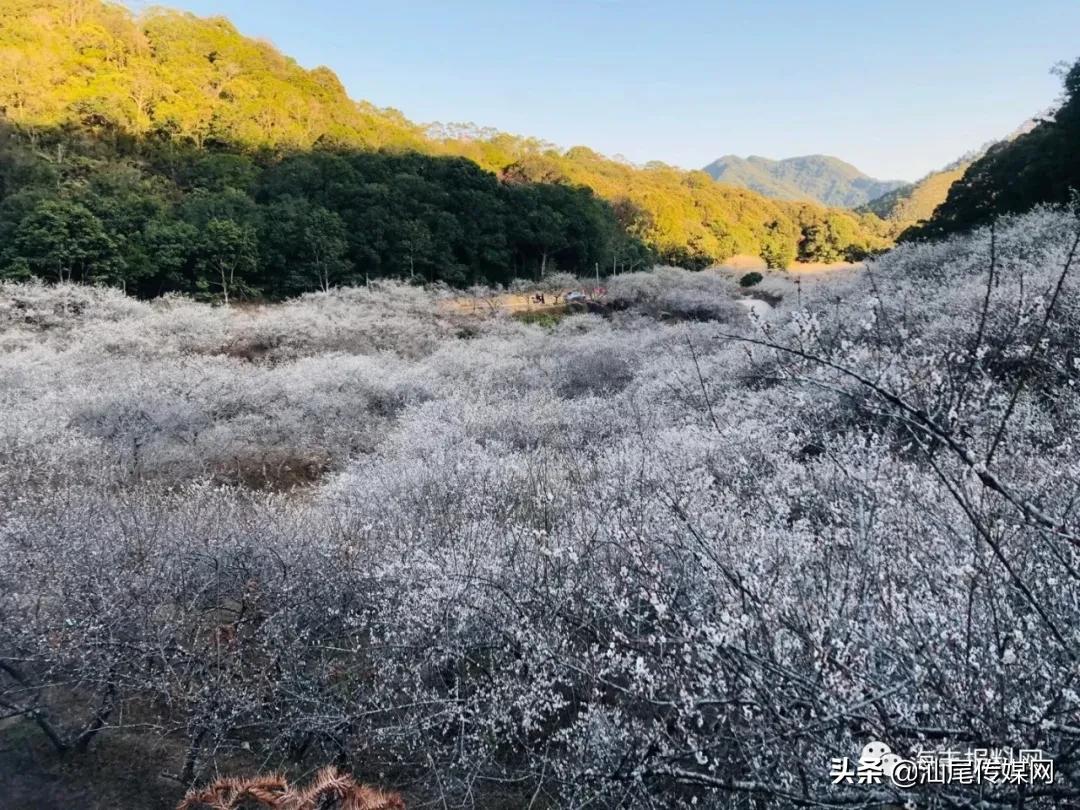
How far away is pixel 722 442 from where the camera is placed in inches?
257

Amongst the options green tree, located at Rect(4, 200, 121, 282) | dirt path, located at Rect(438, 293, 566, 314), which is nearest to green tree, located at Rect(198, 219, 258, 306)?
green tree, located at Rect(4, 200, 121, 282)

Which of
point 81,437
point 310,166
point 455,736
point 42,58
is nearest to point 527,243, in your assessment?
point 310,166

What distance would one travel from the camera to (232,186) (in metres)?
31.8

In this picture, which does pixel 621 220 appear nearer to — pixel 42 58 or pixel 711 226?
pixel 711 226

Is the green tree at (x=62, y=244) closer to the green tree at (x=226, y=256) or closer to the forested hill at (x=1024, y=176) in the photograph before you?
the green tree at (x=226, y=256)

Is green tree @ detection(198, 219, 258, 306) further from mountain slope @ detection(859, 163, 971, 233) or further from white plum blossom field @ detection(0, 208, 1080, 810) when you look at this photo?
mountain slope @ detection(859, 163, 971, 233)

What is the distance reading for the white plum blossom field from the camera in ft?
6.25

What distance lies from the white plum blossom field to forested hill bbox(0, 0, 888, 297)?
1903 centimetres

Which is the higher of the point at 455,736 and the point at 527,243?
the point at 527,243

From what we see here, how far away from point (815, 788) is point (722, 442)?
4.82 m

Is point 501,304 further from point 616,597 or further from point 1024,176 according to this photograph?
point 616,597

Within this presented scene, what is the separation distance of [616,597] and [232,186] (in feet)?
117

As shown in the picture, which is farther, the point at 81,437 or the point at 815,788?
the point at 81,437

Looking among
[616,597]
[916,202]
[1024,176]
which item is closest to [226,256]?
[616,597]
